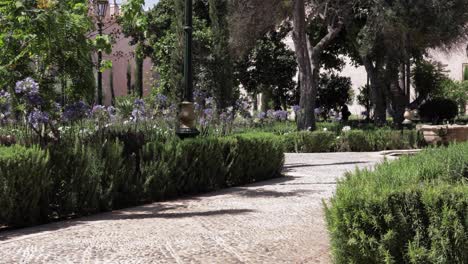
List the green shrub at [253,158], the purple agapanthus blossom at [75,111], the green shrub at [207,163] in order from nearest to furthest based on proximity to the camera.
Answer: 1. the purple agapanthus blossom at [75,111]
2. the green shrub at [207,163]
3. the green shrub at [253,158]

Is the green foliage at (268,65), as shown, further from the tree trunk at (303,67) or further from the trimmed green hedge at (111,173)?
the trimmed green hedge at (111,173)

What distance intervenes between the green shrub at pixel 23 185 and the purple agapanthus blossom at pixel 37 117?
96 centimetres

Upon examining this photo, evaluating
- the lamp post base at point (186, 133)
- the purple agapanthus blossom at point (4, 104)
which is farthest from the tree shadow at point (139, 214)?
the purple agapanthus blossom at point (4, 104)

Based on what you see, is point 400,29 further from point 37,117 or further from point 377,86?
point 37,117

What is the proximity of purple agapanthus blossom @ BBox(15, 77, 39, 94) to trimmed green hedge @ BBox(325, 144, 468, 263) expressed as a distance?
4.72 meters

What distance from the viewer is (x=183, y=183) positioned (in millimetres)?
9547

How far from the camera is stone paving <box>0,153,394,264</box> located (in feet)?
18.2

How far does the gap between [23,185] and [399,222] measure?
14.2 feet

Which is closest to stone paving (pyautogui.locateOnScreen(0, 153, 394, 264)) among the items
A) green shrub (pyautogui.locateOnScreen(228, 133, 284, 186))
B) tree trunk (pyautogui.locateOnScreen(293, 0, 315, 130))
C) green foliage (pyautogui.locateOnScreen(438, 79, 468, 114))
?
green shrub (pyautogui.locateOnScreen(228, 133, 284, 186))

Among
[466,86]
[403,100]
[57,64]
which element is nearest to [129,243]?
[57,64]

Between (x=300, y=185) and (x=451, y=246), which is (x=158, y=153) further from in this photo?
(x=451, y=246)

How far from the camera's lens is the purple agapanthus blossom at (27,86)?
7905 millimetres

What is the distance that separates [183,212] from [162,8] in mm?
23763

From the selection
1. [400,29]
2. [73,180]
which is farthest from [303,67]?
[73,180]
